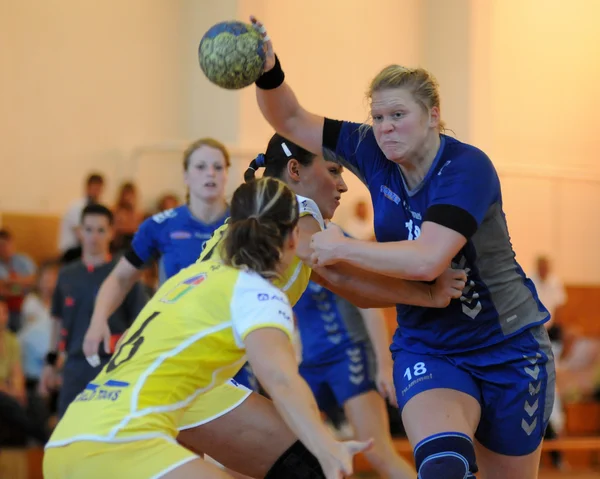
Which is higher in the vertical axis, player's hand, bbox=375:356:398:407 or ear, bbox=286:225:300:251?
ear, bbox=286:225:300:251

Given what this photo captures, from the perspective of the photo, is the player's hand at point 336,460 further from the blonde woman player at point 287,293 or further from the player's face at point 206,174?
the player's face at point 206,174

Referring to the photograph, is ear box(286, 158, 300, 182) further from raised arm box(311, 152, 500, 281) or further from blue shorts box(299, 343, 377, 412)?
blue shorts box(299, 343, 377, 412)

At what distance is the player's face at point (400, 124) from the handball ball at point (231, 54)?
0.45 m

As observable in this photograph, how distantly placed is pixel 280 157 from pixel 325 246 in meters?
0.70

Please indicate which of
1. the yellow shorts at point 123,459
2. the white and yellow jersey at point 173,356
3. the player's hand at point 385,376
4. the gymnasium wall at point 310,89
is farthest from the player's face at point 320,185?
the gymnasium wall at point 310,89

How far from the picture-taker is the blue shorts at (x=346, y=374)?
5.19 meters

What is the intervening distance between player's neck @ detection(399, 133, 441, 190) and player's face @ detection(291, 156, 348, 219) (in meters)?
0.43

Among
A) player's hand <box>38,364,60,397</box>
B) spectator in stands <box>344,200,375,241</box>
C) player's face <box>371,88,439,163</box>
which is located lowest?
player's hand <box>38,364,60,397</box>

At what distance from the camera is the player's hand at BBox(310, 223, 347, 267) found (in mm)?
3125

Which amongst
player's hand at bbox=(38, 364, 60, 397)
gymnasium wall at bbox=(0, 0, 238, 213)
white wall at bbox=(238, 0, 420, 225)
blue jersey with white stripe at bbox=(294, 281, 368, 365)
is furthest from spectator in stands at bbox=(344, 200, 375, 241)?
blue jersey with white stripe at bbox=(294, 281, 368, 365)

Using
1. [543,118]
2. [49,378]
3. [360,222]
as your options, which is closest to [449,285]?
[49,378]

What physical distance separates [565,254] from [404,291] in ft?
34.6

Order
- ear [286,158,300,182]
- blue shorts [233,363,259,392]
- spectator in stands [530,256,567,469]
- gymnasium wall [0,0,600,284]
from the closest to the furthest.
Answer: ear [286,158,300,182] → blue shorts [233,363,259,392] → spectator in stands [530,256,567,469] → gymnasium wall [0,0,600,284]

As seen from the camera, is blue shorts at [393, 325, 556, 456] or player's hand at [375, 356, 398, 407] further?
player's hand at [375, 356, 398, 407]
